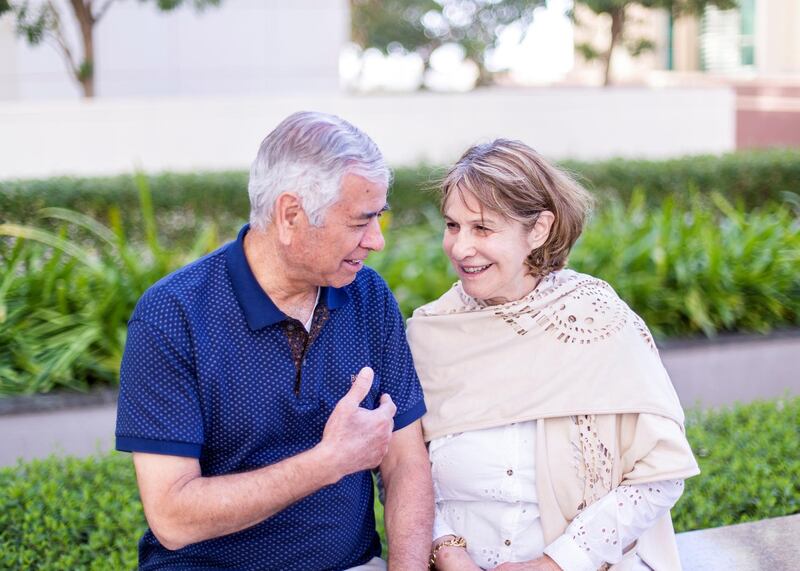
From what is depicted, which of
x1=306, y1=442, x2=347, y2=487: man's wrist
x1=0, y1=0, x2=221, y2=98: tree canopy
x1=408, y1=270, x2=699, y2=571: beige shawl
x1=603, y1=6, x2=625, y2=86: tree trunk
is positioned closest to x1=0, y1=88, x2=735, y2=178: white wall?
x1=0, y1=0, x2=221, y2=98: tree canopy

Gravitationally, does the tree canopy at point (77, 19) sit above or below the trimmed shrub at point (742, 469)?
above

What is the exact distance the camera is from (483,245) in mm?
2615

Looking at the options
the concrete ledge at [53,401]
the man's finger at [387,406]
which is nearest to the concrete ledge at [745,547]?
the man's finger at [387,406]

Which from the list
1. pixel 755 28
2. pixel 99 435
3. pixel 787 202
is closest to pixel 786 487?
pixel 99 435

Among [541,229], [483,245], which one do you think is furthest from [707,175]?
[483,245]

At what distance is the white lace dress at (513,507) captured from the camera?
2475mm

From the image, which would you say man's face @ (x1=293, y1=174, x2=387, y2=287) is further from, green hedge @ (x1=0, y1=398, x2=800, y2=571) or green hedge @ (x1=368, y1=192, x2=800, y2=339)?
green hedge @ (x1=368, y1=192, x2=800, y2=339)

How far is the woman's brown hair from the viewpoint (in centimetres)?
260

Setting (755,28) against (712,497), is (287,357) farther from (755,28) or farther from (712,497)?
(755,28)

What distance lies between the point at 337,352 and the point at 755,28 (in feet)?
74.7

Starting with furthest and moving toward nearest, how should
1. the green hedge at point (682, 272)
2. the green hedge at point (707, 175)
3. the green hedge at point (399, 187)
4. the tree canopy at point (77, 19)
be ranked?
the tree canopy at point (77, 19), the green hedge at point (707, 175), the green hedge at point (399, 187), the green hedge at point (682, 272)

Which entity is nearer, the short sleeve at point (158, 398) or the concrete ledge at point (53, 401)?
the short sleeve at point (158, 398)

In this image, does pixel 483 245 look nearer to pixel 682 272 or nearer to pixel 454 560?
pixel 454 560

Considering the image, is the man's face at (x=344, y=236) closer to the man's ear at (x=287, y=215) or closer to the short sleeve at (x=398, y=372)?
the man's ear at (x=287, y=215)
